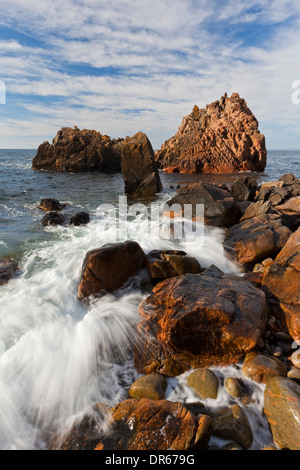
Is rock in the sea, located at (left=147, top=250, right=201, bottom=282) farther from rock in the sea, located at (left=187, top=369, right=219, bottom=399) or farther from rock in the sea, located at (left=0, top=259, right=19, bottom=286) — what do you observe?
rock in the sea, located at (left=0, top=259, right=19, bottom=286)

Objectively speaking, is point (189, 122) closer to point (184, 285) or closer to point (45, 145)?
point (45, 145)

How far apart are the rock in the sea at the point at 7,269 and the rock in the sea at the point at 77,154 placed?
4386cm

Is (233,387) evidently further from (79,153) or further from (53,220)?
(79,153)

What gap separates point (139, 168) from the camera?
894 inches

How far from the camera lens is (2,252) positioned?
949 centimetres

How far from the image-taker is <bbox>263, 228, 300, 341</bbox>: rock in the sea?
194 inches

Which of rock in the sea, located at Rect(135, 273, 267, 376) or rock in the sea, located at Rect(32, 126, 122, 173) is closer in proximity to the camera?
rock in the sea, located at Rect(135, 273, 267, 376)

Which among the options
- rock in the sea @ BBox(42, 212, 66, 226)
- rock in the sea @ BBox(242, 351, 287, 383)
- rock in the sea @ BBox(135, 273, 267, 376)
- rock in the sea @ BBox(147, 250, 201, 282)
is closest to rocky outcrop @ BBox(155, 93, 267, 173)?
rock in the sea @ BBox(42, 212, 66, 226)

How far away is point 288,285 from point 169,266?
2.94 meters

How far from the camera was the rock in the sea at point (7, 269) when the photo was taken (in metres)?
7.54

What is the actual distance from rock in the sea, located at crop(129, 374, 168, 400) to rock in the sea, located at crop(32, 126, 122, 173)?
162ft

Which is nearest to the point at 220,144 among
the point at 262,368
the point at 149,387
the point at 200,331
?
the point at 200,331

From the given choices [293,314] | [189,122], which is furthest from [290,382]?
[189,122]
